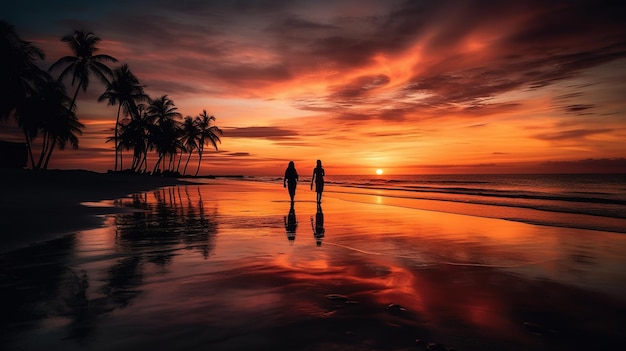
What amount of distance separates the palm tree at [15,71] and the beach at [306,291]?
33151 mm

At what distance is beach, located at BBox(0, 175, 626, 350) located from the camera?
3.57 m

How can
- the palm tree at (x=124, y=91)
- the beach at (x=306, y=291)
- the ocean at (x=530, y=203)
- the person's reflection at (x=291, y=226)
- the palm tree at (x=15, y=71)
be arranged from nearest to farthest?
the beach at (x=306, y=291)
the person's reflection at (x=291, y=226)
the ocean at (x=530, y=203)
the palm tree at (x=15, y=71)
the palm tree at (x=124, y=91)

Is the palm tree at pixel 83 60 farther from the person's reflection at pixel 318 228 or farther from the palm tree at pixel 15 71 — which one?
the person's reflection at pixel 318 228

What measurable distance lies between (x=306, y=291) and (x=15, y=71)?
42.6 metres

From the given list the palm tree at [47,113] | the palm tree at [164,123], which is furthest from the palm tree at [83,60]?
the palm tree at [164,123]

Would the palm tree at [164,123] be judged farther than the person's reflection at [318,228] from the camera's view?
Yes

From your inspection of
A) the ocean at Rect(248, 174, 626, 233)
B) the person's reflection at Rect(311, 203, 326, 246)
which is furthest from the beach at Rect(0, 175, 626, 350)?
the ocean at Rect(248, 174, 626, 233)

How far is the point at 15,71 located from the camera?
3450 centimetres

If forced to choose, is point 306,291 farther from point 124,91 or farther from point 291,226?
point 124,91

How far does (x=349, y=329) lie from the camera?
376 centimetres

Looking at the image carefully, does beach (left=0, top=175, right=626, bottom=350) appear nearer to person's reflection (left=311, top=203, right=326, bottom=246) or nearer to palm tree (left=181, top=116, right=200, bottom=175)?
person's reflection (left=311, top=203, right=326, bottom=246)

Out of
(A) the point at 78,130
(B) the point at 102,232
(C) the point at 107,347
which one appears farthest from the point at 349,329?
(A) the point at 78,130

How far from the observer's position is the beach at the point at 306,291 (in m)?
3.57

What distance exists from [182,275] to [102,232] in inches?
211
